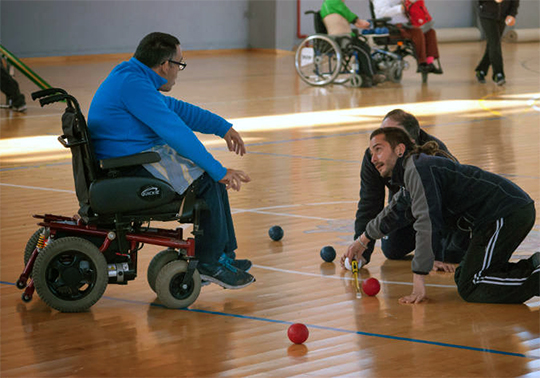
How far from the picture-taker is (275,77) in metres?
14.4

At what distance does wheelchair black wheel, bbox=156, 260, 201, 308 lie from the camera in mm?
3650

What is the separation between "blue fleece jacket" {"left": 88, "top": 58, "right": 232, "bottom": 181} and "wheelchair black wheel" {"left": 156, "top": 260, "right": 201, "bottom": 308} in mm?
391

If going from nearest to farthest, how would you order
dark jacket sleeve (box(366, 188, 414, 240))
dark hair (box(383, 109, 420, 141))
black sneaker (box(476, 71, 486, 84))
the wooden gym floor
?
the wooden gym floor, dark jacket sleeve (box(366, 188, 414, 240)), dark hair (box(383, 109, 420, 141)), black sneaker (box(476, 71, 486, 84))

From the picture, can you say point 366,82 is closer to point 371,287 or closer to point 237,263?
point 237,263

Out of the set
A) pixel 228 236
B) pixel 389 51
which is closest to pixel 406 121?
pixel 228 236

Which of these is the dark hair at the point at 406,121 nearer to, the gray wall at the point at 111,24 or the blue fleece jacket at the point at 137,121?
the blue fleece jacket at the point at 137,121

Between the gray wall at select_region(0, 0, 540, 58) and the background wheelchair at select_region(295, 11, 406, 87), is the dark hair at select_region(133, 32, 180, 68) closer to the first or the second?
the background wheelchair at select_region(295, 11, 406, 87)

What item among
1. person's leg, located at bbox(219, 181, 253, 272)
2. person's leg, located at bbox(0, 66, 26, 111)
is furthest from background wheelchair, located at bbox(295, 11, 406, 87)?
person's leg, located at bbox(219, 181, 253, 272)

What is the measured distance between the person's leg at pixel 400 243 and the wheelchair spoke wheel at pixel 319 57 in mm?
7994

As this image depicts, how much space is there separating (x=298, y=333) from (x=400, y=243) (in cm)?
135

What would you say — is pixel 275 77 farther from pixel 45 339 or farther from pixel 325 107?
pixel 45 339

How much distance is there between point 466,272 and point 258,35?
1626 cm

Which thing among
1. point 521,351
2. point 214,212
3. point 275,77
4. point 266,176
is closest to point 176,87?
point 275,77

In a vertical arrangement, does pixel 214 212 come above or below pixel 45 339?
above
